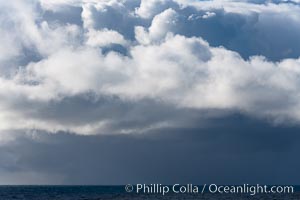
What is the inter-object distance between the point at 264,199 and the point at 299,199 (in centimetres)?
1163

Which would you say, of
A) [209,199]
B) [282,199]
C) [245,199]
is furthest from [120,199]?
[282,199]

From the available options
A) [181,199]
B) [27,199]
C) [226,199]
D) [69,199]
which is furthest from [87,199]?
[226,199]

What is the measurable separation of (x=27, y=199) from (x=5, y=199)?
760 centimetres

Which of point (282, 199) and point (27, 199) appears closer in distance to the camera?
point (282, 199)

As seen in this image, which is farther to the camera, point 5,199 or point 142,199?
point 5,199

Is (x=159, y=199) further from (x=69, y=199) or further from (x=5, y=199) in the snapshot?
(x=5, y=199)

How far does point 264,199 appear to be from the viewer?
186m

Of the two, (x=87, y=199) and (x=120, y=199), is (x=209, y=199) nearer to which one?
(x=120, y=199)

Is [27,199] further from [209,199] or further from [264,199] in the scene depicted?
[264,199]

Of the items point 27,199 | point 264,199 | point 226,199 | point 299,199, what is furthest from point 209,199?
point 27,199

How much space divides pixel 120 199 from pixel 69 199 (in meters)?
20.3

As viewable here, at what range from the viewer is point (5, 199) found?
654 ft

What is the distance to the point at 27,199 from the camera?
200 m

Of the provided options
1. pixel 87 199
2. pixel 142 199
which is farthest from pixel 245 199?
pixel 87 199
